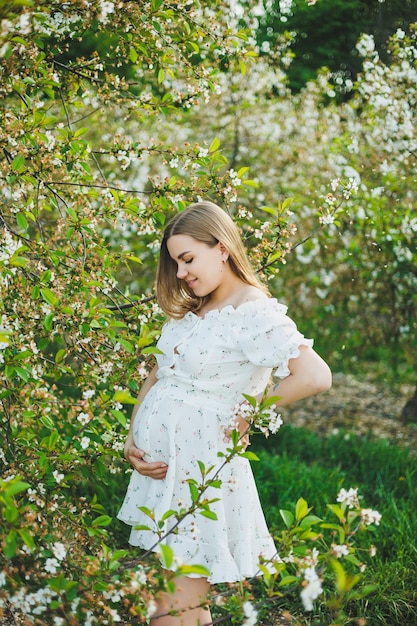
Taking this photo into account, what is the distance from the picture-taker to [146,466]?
216cm

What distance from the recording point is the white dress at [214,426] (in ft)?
6.75

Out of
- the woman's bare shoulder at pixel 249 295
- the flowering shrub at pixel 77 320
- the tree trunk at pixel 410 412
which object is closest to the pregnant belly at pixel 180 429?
the flowering shrub at pixel 77 320

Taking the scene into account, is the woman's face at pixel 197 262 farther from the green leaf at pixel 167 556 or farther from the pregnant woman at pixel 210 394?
the green leaf at pixel 167 556

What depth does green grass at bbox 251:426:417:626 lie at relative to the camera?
2.95 meters

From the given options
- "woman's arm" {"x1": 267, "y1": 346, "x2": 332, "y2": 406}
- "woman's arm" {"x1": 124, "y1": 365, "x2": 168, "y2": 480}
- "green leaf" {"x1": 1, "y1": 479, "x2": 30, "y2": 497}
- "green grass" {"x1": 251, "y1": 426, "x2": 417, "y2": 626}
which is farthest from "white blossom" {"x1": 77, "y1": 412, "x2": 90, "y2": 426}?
"green grass" {"x1": 251, "y1": 426, "x2": 417, "y2": 626}

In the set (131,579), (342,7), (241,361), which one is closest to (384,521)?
(241,361)

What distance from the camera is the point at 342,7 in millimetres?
6445

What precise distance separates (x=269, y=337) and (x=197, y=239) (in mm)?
435

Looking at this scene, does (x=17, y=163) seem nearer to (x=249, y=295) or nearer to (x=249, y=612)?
(x=249, y=295)

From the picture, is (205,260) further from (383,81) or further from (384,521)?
(383,81)

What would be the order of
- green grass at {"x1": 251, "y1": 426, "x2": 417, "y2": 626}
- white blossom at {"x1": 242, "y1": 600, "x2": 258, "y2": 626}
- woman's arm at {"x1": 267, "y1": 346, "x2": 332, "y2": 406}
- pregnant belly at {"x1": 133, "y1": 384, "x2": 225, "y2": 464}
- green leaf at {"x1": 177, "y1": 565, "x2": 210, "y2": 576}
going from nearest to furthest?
green leaf at {"x1": 177, "y1": 565, "x2": 210, "y2": 576} → white blossom at {"x1": 242, "y1": 600, "x2": 258, "y2": 626} → woman's arm at {"x1": 267, "y1": 346, "x2": 332, "y2": 406} → pregnant belly at {"x1": 133, "y1": 384, "x2": 225, "y2": 464} → green grass at {"x1": 251, "y1": 426, "x2": 417, "y2": 626}

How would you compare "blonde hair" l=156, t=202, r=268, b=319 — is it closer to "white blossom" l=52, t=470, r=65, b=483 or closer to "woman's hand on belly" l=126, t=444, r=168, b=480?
"woman's hand on belly" l=126, t=444, r=168, b=480

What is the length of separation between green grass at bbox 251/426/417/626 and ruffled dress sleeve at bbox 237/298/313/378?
2.80 feet

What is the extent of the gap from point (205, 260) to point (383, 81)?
9.11 ft
